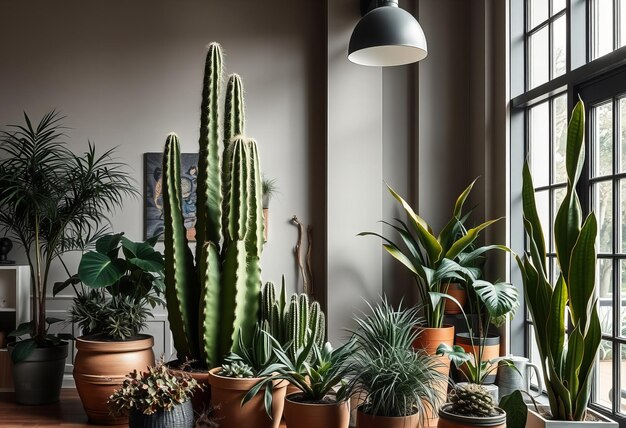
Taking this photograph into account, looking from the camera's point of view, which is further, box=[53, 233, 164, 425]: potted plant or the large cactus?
box=[53, 233, 164, 425]: potted plant

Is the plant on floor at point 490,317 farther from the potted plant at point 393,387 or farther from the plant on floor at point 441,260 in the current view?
the potted plant at point 393,387

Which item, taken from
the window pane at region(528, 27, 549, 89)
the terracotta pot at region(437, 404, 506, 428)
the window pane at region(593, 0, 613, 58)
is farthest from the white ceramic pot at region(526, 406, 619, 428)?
the window pane at region(528, 27, 549, 89)

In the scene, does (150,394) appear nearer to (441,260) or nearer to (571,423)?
(571,423)

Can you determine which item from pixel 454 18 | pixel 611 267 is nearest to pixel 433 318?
pixel 611 267

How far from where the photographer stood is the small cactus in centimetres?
259

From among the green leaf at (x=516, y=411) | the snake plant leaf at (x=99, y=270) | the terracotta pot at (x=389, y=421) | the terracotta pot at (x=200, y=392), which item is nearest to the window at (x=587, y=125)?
the green leaf at (x=516, y=411)

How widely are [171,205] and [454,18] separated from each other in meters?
2.70

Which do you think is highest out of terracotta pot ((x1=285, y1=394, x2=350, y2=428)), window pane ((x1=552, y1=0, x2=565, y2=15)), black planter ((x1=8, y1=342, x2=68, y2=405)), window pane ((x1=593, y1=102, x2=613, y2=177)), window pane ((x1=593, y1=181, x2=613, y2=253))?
window pane ((x1=552, y1=0, x2=565, y2=15))

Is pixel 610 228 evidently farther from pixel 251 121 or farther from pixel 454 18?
pixel 251 121

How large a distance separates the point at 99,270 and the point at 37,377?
42.1 inches

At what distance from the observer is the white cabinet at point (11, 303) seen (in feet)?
16.0

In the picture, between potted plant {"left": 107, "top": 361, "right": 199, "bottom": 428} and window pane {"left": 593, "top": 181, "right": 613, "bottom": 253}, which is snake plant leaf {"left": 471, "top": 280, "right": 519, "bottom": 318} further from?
potted plant {"left": 107, "top": 361, "right": 199, "bottom": 428}

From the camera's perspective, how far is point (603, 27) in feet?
11.5

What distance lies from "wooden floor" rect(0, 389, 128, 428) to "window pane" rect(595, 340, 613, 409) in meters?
2.98
